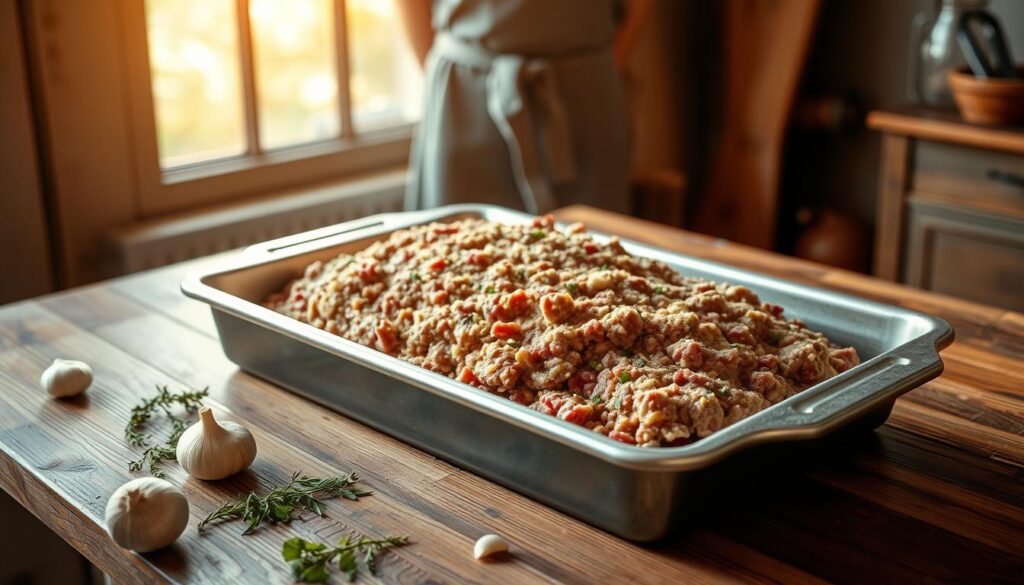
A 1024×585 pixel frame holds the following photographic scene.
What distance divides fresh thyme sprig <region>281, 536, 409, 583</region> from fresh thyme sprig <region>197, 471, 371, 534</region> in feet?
0.19

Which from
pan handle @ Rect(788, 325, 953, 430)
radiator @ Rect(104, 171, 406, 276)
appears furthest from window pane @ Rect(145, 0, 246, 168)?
pan handle @ Rect(788, 325, 953, 430)

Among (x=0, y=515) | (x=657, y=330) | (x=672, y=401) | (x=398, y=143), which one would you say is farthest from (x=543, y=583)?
(x=398, y=143)

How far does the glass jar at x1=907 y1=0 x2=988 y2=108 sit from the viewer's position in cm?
248

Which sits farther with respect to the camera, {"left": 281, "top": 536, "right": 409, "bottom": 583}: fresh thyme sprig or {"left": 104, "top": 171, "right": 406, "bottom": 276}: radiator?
{"left": 104, "top": 171, "right": 406, "bottom": 276}: radiator

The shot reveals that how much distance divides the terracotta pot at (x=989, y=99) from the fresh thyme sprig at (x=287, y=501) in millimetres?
1757

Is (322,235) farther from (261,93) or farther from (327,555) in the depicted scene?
(261,93)

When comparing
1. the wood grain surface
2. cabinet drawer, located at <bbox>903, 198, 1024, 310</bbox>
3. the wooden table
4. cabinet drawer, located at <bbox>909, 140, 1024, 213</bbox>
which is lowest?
cabinet drawer, located at <bbox>903, 198, 1024, 310</bbox>

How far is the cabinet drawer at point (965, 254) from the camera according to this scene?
2.33 meters

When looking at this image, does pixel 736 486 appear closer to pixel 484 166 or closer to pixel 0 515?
pixel 0 515

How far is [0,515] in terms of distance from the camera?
1.59m

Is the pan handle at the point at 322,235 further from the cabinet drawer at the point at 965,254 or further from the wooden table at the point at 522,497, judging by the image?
the cabinet drawer at the point at 965,254

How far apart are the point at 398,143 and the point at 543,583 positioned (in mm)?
2188

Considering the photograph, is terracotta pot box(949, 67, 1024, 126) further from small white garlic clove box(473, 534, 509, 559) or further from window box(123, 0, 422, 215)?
small white garlic clove box(473, 534, 509, 559)

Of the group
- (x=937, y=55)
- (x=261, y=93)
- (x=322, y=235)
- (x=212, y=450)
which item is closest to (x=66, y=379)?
(x=212, y=450)
